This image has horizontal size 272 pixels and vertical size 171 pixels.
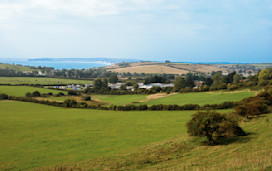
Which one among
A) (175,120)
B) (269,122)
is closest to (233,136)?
(269,122)

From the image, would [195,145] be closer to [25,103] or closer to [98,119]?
[98,119]

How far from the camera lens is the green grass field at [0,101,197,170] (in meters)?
20.5

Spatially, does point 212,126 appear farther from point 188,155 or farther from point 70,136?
point 70,136

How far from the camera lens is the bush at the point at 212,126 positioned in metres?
21.4

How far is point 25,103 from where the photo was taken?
56.6 meters

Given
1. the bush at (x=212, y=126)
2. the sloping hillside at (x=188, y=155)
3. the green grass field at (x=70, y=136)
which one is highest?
the bush at (x=212, y=126)

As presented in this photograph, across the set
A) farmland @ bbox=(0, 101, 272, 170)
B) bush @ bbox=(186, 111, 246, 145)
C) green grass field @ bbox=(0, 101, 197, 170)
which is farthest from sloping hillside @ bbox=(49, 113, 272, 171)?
green grass field @ bbox=(0, 101, 197, 170)

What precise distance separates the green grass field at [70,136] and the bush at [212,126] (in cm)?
486

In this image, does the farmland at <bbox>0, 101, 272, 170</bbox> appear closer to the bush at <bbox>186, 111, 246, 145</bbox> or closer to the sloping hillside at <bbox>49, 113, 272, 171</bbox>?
the sloping hillside at <bbox>49, 113, 272, 171</bbox>

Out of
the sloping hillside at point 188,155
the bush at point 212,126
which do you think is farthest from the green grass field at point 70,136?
the bush at point 212,126

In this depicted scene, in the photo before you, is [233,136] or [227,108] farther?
[227,108]

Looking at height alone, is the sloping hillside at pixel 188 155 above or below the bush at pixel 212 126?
below

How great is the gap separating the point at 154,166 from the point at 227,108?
111 ft

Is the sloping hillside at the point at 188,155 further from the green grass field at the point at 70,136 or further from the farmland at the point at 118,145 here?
the green grass field at the point at 70,136
